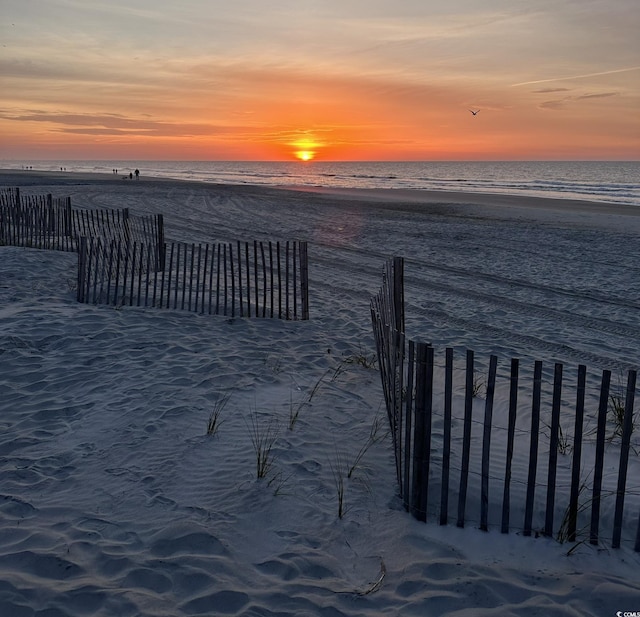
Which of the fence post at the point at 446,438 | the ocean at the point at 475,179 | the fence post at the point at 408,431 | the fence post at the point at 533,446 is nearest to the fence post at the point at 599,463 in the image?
the fence post at the point at 533,446

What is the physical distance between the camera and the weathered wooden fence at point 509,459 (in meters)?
3.55

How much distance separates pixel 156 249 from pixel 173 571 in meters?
7.12

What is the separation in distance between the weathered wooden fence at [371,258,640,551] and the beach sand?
4.9 inches

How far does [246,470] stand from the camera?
4.39 metres

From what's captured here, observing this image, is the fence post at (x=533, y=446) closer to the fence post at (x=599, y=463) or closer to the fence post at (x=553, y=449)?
the fence post at (x=553, y=449)

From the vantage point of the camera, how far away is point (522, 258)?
14.6m

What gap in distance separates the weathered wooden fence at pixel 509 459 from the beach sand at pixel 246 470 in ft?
0.41

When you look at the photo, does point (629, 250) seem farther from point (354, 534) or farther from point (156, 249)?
point (354, 534)

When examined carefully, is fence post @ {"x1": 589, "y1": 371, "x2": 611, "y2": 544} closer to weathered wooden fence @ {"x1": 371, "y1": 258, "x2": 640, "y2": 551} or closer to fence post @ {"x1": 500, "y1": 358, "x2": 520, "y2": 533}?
weathered wooden fence @ {"x1": 371, "y1": 258, "x2": 640, "y2": 551}

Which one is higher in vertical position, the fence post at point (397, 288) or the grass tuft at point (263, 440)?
the fence post at point (397, 288)

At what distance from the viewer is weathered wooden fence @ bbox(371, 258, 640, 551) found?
3.55 metres

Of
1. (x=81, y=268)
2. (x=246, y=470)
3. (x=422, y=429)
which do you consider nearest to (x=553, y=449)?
(x=422, y=429)

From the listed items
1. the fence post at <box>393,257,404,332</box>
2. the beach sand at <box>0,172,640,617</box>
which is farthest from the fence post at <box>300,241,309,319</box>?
the fence post at <box>393,257,404,332</box>

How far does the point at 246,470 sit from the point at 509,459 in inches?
76.2
